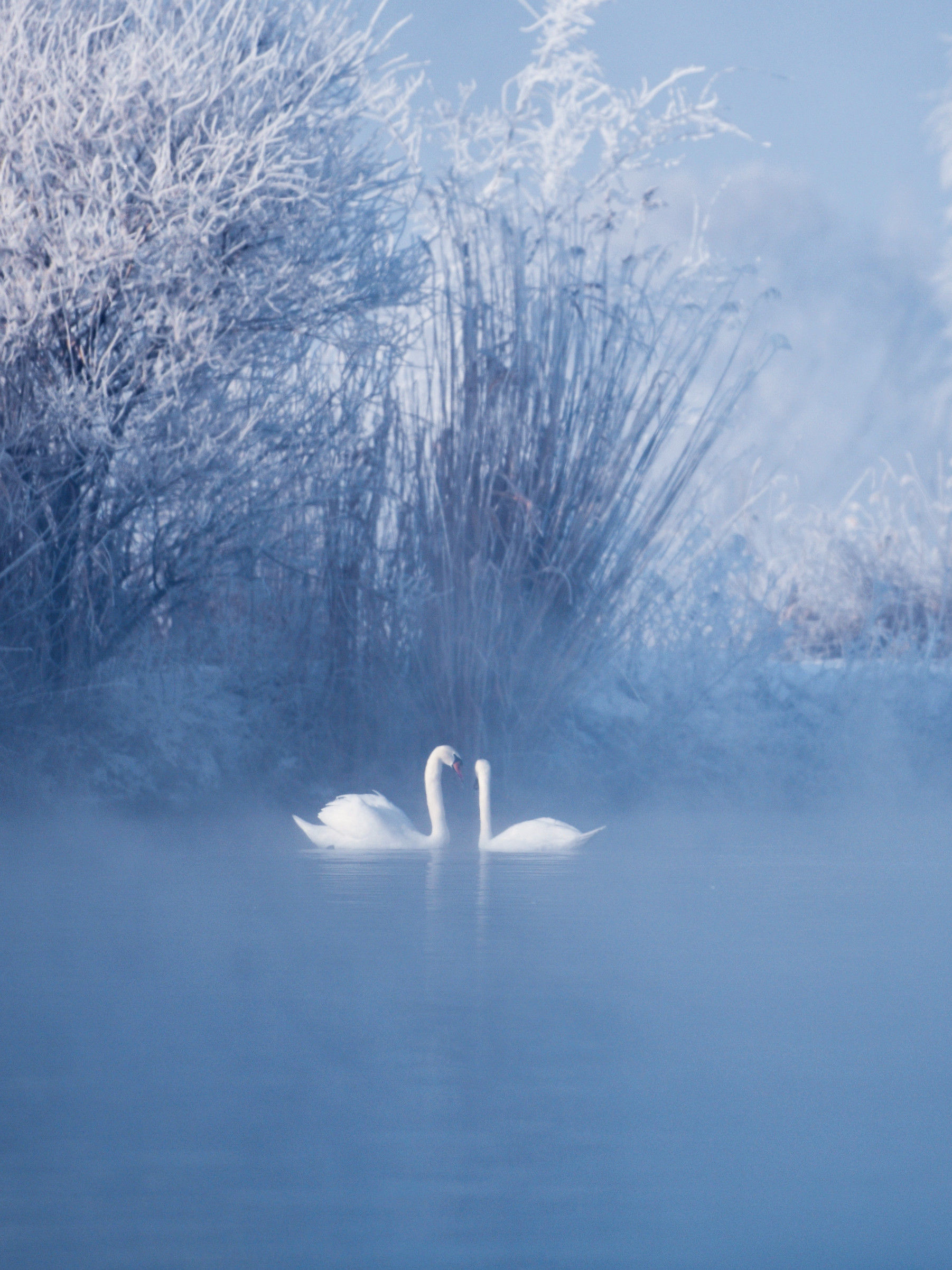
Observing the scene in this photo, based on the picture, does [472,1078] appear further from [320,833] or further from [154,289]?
[154,289]

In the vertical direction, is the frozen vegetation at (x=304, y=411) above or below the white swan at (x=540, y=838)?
above

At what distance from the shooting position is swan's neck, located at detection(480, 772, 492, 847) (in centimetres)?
638

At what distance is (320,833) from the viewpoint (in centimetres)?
632

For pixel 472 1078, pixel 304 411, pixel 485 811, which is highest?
pixel 304 411

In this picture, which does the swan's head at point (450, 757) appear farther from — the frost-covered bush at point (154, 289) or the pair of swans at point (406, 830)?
the frost-covered bush at point (154, 289)

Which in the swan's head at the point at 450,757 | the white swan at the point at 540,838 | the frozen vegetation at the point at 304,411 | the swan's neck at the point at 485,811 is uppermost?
the frozen vegetation at the point at 304,411

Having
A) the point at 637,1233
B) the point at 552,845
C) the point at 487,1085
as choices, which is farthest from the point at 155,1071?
the point at 552,845

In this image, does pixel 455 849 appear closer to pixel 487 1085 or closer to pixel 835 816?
pixel 835 816

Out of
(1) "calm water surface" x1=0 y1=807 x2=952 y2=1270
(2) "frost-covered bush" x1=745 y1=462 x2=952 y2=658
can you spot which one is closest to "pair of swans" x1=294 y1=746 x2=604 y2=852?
(1) "calm water surface" x1=0 y1=807 x2=952 y2=1270

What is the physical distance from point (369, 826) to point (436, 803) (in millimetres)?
430

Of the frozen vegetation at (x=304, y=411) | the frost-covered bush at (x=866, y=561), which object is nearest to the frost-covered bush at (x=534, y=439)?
the frozen vegetation at (x=304, y=411)

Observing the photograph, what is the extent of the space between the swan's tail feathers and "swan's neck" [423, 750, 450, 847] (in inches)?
17.9

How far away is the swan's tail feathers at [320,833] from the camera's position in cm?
629

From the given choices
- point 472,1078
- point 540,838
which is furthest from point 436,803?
point 472,1078
